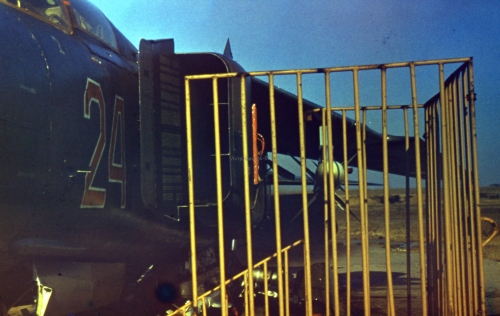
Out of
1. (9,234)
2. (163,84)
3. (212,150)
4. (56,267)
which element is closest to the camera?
(9,234)

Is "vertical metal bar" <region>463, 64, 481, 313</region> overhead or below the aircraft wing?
below

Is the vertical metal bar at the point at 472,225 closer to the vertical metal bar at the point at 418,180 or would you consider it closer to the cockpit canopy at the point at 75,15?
the vertical metal bar at the point at 418,180

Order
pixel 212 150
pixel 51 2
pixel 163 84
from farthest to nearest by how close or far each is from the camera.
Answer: pixel 212 150
pixel 163 84
pixel 51 2

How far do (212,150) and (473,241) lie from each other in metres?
3.11

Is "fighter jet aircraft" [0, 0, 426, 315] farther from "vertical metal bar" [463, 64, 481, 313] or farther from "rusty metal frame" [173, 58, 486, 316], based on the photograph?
"vertical metal bar" [463, 64, 481, 313]

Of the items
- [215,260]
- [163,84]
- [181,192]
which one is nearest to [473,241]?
[181,192]

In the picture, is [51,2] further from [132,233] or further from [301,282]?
[301,282]

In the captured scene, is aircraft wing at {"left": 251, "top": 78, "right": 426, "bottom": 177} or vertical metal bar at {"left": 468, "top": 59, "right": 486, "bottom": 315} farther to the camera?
aircraft wing at {"left": 251, "top": 78, "right": 426, "bottom": 177}

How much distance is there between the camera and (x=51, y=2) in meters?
4.18

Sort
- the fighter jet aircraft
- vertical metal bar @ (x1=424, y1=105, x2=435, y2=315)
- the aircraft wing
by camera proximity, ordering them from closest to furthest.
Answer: the fighter jet aircraft
vertical metal bar @ (x1=424, y1=105, x2=435, y2=315)
the aircraft wing

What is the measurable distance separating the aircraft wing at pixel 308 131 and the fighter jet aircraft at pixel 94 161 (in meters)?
1.71

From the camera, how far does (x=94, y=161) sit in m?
4.00

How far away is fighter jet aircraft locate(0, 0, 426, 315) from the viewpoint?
3211mm

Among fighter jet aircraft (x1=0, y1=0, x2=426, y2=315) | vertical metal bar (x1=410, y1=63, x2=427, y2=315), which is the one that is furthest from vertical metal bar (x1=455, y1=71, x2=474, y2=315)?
fighter jet aircraft (x1=0, y1=0, x2=426, y2=315)
